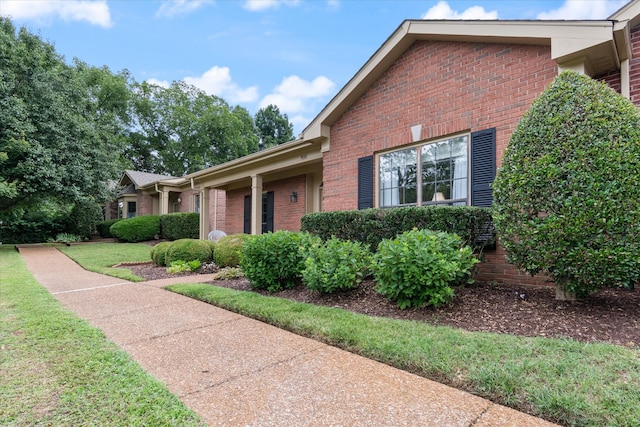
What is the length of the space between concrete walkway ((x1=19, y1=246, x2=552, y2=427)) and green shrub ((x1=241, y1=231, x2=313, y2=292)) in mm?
1277

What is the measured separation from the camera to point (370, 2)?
1001cm

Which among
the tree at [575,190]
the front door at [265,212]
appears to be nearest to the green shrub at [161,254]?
the front door at [265,212]

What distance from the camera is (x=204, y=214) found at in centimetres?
1431

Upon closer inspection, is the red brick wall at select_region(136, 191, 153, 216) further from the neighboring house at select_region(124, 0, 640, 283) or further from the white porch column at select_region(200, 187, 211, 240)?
the neighboring house at select_region(124, 0, 640, 283)

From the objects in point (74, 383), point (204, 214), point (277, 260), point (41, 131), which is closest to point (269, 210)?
point (204, 214)

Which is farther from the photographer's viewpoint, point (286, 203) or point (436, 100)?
point (286, 203)

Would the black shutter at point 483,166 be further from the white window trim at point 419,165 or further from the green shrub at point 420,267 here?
the green shrub at point 420,267

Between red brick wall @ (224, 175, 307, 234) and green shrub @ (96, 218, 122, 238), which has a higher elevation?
red brick wall @ (224, 175, 307, 234)

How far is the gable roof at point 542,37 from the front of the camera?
4.20m

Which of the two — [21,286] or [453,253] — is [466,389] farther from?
[21,286]

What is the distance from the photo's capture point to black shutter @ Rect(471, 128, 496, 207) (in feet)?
16.7

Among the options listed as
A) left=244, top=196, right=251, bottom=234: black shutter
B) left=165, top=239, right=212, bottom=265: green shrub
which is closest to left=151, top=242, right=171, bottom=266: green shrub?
left=165, top=239, right=212, bottom=265: green shrub

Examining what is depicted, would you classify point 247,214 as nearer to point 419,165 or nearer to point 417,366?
point 419,165

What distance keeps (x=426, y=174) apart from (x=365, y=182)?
1.28 m
